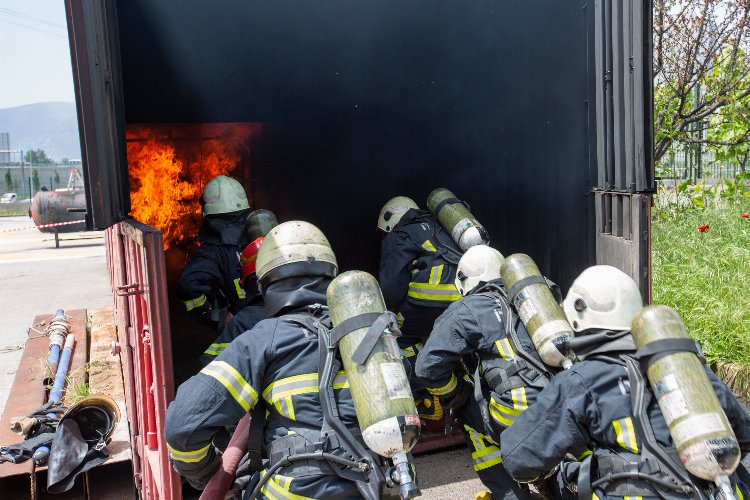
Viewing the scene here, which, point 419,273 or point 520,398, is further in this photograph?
point 419,273

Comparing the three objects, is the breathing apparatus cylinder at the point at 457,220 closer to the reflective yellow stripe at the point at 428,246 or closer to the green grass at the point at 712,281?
the reflective yellow stripe at the point at 428,246

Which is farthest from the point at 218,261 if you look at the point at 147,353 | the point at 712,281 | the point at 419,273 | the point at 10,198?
the point at 10,198

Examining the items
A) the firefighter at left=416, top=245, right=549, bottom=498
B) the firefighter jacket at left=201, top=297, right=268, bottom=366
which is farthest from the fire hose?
the firefighter at left=416, top=245, right=549, bottom=498

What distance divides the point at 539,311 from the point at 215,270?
7.49ft

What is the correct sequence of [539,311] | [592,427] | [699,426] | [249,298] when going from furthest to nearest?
[249,298]
[539,311]
[592,427]
[699,426]

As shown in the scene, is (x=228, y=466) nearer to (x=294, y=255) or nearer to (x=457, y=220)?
(x=294, y=255)

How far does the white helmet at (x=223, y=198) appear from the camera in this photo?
4.86m

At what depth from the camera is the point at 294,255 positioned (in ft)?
8.95

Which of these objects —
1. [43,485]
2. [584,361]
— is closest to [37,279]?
[43,485]

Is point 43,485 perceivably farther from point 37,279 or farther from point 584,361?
point 37,279

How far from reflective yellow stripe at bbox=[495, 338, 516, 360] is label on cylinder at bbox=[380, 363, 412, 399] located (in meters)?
1.13

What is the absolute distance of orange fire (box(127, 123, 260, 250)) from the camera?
20.6 feet

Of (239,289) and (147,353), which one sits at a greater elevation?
(239,289)

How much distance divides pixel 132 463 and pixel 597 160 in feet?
11.6
